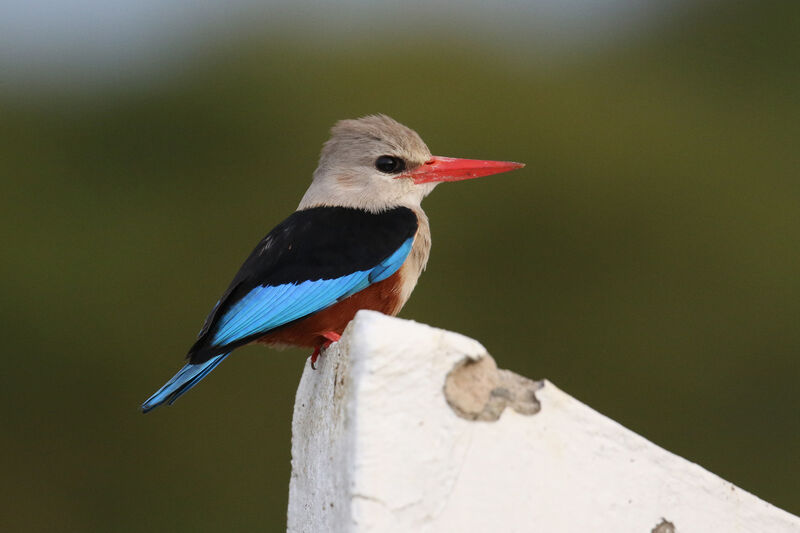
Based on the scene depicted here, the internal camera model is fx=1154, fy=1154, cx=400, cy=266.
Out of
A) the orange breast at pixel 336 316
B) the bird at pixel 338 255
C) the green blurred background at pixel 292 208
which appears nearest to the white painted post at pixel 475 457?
the bird at pixel 338 255

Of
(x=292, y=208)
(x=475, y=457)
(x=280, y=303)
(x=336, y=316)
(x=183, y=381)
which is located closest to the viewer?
(x=475, y=457)

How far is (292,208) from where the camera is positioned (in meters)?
9.30

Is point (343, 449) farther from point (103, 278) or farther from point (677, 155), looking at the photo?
point (677, 155)

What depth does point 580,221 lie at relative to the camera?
10.2 m

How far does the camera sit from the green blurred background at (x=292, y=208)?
8438mm

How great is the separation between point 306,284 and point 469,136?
618 centimetres

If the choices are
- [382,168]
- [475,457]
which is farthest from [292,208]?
[475,457]

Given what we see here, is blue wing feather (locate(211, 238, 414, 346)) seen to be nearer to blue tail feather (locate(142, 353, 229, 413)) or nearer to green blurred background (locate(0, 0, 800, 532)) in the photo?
blue tail feather (locate(142, 353, 229, 413))

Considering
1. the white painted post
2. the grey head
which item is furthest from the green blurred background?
the white painted post

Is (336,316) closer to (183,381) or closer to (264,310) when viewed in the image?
(264,310)

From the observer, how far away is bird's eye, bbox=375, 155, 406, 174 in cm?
508

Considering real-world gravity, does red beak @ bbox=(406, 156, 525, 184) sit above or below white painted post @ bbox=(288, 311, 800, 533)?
above

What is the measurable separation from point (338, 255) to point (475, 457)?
6.21 ft

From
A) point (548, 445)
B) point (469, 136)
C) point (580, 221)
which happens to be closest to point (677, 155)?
point (580, 221)
